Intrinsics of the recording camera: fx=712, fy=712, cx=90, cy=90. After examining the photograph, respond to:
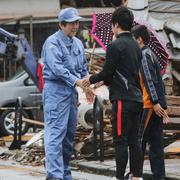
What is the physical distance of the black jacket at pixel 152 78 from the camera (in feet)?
27.8

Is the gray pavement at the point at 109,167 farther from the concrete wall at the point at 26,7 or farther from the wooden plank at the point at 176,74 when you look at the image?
the concrete wall at the point at 26,7

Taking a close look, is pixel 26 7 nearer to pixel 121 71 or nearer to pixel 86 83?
pixel 86 83

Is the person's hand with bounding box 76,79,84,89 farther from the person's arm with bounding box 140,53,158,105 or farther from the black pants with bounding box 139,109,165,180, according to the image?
the black pants with bounding box 139,109,165,180

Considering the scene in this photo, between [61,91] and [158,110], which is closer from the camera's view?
[61,91]

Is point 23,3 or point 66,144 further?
point 23,3

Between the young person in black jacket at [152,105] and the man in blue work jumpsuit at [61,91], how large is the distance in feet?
2.61

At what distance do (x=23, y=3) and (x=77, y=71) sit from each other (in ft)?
59.9

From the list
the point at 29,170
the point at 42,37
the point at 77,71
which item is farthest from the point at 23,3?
the point at 77,71

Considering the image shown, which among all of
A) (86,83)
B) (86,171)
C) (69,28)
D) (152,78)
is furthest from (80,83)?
(86,171)

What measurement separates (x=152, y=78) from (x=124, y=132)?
1045mm

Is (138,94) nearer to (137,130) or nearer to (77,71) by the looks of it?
(137,130)

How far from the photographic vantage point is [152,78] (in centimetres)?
854

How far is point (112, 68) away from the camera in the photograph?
7777 mm

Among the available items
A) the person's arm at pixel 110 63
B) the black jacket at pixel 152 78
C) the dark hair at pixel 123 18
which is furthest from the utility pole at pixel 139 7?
the person's arm at pixel 110 63
